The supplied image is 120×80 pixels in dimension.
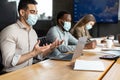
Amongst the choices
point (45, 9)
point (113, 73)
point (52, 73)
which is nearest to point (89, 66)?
point (113, 73)

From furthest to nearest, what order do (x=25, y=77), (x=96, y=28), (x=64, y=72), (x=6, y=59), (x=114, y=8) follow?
(x=96, y=28) → (x=114, y=8) → (x=6, y=59) → (x=64, y=72) → (x=25, y=77)

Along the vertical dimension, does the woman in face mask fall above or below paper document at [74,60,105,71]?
above

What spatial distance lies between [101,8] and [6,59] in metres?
3.93

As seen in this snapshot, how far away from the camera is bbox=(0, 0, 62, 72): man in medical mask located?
2.10m

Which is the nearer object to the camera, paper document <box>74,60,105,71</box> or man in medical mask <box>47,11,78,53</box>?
paper document <box>74,60,105,71</box>

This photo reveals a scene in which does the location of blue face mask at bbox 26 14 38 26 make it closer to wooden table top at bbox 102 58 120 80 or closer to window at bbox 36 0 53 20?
wooden table top at bbox 102 58 120 80

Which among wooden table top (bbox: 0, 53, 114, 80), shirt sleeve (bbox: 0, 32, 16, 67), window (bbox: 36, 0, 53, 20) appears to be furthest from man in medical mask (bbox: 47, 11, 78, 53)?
window (bbox: 36, 0, 53, 20)

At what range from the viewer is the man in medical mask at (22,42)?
2098 mm

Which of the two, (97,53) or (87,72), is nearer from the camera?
(87,72)

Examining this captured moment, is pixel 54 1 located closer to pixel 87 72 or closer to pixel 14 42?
pixel 14 42

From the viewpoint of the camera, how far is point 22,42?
2346 mm

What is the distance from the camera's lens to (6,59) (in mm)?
2084

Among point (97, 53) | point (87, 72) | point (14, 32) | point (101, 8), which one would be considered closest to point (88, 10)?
point (101, 8)

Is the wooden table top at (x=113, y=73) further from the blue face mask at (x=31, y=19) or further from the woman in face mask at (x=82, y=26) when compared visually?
Result: the woman in face mask at (x=82, y=26)
